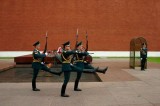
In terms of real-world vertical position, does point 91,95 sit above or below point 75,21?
below

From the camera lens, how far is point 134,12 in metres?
39.4

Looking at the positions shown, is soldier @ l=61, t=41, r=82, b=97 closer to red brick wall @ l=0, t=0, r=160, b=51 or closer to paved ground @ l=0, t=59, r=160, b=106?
paved ground @ l=0, t=59, r=160, b=106

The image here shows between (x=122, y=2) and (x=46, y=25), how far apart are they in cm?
935

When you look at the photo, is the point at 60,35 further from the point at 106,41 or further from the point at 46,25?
the point at 106,41

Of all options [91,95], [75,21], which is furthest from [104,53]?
[91,95]

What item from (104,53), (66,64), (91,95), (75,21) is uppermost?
(75,21)

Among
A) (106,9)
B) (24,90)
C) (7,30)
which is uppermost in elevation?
(106,9)

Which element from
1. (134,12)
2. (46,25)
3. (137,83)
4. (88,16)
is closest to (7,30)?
(46,25)

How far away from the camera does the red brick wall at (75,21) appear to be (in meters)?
38.7

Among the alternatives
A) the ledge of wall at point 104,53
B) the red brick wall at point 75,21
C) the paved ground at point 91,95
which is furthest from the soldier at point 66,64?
the ledge of wall at point 104,53

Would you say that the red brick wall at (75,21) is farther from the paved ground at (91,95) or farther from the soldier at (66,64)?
the soldier at (66,64)

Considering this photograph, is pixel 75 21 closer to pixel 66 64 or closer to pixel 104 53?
pixel 104 53

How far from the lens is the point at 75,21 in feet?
128

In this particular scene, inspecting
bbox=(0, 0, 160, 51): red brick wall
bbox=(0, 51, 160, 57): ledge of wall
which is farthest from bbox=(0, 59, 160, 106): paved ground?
bbox=(0, 0, 160, 51): red brick wall
